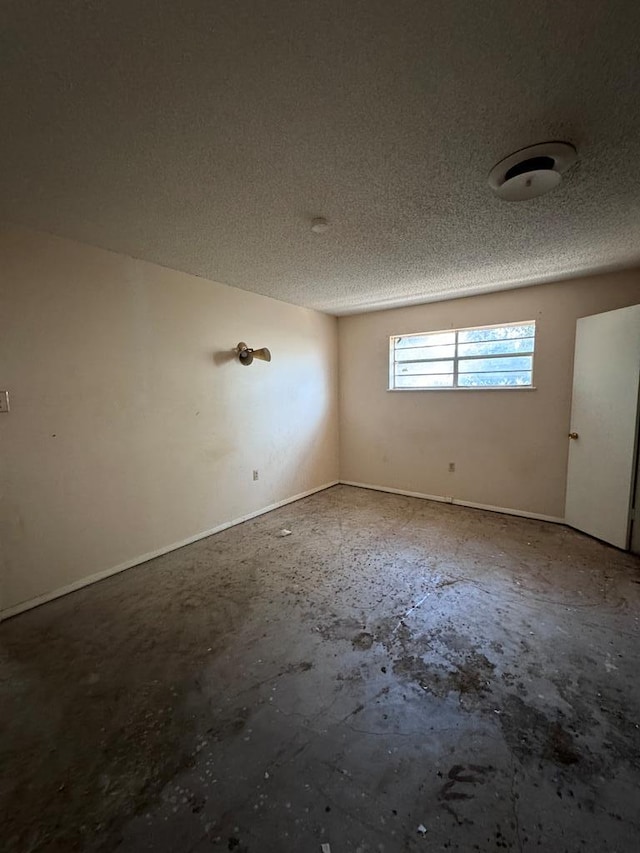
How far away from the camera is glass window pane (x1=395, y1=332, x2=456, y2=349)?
163 inches

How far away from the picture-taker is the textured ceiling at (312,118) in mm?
974

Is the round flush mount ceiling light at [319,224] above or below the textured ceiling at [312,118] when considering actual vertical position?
below

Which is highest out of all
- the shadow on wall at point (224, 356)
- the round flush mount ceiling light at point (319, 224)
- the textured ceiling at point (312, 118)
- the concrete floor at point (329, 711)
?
the textured ceiling at point (312, 118)

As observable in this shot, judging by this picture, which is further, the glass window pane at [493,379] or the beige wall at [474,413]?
the glass window pane at [493,379]

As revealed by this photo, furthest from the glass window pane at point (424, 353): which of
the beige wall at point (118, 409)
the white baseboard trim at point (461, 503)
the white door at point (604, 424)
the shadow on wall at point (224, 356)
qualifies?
the shadow on wall at point (224, 356)

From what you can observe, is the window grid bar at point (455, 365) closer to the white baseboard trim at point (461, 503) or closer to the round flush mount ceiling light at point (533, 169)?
the white baseboard trim at point (461, 503)

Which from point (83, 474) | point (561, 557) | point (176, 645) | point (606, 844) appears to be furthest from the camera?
point (561, 557)

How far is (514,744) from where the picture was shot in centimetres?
135

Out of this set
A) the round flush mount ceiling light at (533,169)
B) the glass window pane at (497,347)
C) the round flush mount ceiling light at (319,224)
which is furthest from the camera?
the glass window pane at (497,347)

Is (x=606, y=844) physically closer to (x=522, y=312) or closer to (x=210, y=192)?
(x=210, y=192)

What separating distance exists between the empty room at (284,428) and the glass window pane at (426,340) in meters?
0.09

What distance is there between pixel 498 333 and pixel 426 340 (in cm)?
81

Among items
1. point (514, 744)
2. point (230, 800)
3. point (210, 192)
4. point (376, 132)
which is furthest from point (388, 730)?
point (210, 192)

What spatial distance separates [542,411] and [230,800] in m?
3.76
